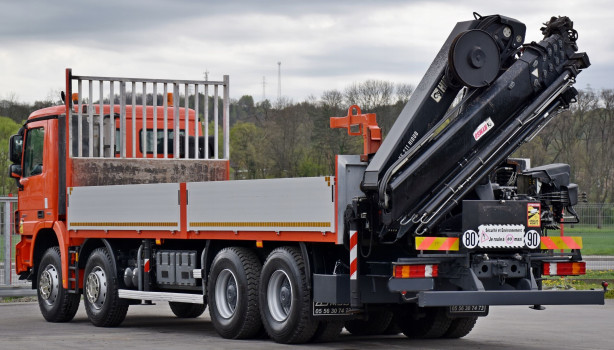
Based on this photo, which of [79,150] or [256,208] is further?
[79,150]

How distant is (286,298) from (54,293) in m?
5.62

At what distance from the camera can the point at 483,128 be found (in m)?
12.3

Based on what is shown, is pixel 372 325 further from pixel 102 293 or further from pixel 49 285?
pixel 49 285

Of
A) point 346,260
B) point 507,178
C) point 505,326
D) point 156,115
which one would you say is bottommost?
point 505,326

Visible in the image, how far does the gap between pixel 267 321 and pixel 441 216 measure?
2548 mm

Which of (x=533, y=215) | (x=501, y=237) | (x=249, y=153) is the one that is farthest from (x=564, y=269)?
(x=249, y=153)

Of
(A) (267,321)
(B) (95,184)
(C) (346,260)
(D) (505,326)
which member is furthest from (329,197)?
(B) (95,184)

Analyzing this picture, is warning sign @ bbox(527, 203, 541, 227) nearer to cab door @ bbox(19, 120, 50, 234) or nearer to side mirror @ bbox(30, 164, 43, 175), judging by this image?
cab door @ bbox(19, 120, 50, 234)

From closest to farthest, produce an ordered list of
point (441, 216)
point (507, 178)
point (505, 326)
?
point (441, 216) → point (507, 178) → point (505, 326)

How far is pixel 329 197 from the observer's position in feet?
39.8

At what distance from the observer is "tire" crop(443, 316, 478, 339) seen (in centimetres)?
1439

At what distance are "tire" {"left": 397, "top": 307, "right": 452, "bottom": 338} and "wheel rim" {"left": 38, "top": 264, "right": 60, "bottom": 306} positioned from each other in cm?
569

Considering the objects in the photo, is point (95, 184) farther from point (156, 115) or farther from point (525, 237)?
point (525, 237)

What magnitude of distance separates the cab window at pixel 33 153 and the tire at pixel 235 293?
4747 mm
